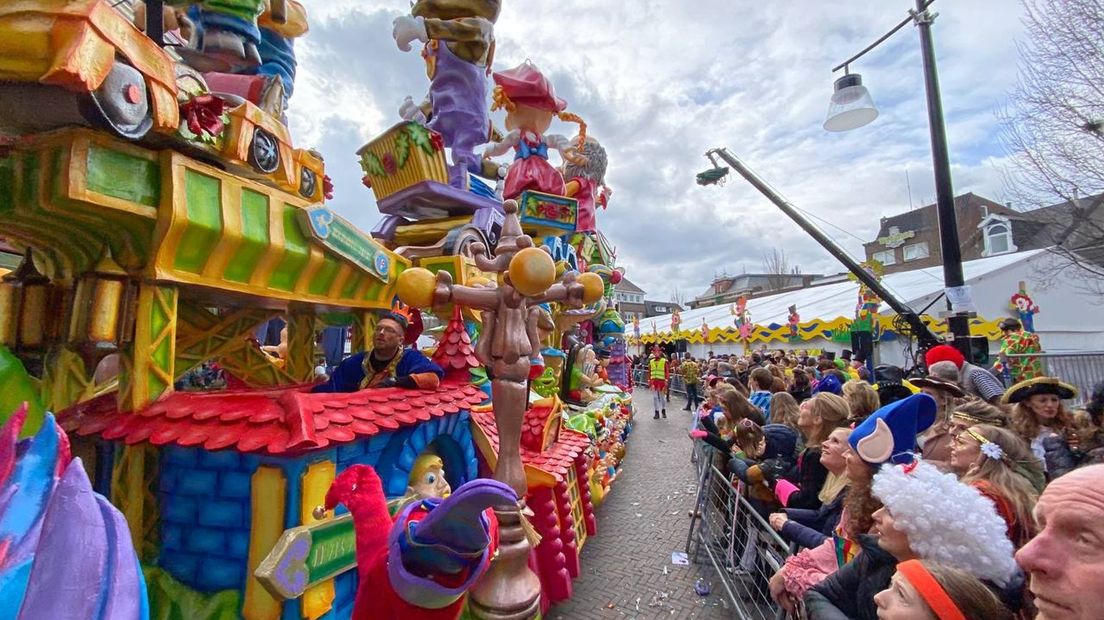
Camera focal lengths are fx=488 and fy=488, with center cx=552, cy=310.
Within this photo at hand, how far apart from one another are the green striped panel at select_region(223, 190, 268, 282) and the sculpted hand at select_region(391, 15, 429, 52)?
5.06m

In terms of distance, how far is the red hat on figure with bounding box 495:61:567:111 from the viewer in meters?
7.52

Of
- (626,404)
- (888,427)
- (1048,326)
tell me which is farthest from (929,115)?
(1048,326)

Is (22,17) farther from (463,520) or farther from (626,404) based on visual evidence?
(626,404)

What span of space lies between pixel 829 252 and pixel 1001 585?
25.3 feet

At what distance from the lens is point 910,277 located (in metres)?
13.0

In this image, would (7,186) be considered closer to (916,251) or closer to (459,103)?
(459,103)

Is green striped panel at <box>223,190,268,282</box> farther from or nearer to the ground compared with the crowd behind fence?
farther from the ground

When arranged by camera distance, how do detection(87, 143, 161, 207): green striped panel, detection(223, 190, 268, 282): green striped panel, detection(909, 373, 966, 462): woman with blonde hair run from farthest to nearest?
detection(909, 373, 966, 462): woman with blonde hair
detection(223, 190, 268, 282): green striped panel
detection(87, 143, 161, 207): green striped panel

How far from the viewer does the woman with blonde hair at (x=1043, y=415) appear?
3070mm

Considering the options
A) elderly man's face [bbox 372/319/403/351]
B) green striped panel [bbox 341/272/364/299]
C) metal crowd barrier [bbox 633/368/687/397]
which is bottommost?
metal crowd barrier [bbox 633/368/687/397]

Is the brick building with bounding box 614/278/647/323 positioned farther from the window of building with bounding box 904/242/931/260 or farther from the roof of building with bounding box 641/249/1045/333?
the roof of building with bounding box 641/249/1045/333

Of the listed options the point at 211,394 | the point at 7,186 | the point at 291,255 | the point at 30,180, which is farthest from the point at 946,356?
the point at 7,186

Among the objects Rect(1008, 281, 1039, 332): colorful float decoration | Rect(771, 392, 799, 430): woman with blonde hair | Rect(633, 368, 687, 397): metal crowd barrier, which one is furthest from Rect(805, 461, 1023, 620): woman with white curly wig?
Rect(633, 368, 687, 397): metal crowd barrier

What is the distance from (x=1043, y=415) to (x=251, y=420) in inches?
179
